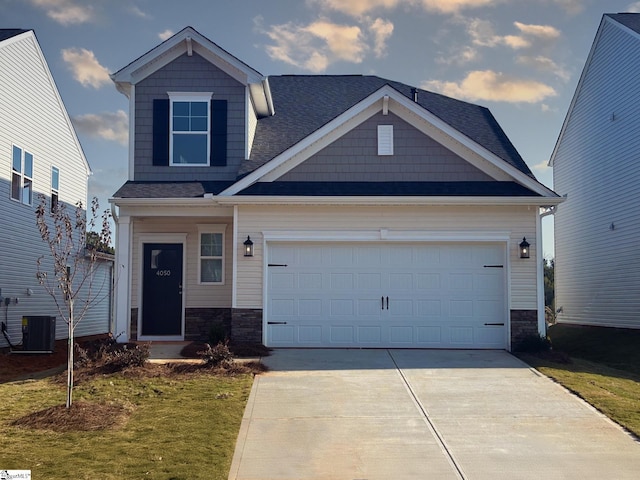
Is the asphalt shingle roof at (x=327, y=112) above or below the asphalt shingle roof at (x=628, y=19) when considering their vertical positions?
below

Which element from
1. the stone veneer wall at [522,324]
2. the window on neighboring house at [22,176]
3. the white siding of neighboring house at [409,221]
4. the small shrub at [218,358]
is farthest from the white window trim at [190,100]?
the stone veneer wall at [522,324]

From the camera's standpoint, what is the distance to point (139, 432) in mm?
7211

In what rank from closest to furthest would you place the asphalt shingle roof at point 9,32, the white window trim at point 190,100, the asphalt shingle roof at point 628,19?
the white window trim at point 190,100
the asphalt shingle roof at point 9,32
the asphalt shingle roof at point 628,19

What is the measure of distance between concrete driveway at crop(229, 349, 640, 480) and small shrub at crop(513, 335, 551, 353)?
5.16ft

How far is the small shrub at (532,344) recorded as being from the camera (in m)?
12.5

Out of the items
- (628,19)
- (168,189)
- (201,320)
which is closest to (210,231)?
(168,189)

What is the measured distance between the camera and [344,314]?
514 inches

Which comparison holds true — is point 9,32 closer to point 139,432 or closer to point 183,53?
point 183,53

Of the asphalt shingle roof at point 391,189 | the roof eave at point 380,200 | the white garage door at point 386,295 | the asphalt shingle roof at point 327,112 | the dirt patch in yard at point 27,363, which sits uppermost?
the asphalt shingle roof at point 327,112

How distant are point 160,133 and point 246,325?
4944mm

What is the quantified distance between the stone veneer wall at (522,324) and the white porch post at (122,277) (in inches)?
314

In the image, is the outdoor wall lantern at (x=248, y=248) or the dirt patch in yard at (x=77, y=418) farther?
the outdoor wall lantern at (x=248, y=248)

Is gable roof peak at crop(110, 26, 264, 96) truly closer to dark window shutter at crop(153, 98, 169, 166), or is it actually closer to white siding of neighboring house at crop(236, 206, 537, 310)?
dark window shutter at crop(153, 98, 169, 166)

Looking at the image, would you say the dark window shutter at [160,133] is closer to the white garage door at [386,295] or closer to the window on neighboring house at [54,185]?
the white garage door at [386,295]
